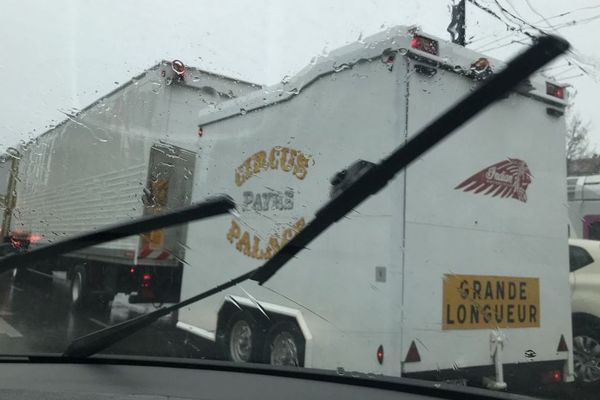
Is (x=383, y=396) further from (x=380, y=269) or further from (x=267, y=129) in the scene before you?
(x=267, y=129)

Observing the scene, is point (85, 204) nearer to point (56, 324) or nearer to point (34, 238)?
point (56, 324)

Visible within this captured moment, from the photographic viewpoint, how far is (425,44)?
3531 mm

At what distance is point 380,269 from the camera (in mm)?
3570

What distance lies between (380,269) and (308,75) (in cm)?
132

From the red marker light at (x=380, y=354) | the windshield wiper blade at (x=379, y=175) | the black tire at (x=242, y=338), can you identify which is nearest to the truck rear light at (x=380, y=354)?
the red marker light at (x=380, y=354)

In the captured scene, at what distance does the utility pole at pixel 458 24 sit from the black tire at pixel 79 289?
3555mm

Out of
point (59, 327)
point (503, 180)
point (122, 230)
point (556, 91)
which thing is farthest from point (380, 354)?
point (59, 327)

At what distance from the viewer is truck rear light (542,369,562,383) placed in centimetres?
362

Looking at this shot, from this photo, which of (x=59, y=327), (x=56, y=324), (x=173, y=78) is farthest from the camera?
(x=56, y=324)

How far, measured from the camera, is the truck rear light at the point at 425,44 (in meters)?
3.46

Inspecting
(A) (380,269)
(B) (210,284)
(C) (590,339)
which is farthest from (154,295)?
(C) (590,339)

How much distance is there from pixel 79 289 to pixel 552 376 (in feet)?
13.8

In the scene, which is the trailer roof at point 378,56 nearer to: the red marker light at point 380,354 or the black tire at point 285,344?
the black tire at point 285,344

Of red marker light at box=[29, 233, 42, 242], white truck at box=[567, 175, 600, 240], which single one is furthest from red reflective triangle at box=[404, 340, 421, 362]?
red marker light at box=[29, 233, 42, 242]
